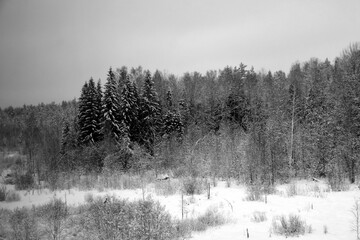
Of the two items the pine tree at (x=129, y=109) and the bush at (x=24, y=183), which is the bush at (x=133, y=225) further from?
the pine tree at (x=129, y=109)

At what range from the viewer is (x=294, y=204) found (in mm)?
11461

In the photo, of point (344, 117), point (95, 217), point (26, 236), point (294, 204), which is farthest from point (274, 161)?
point (26, 236)

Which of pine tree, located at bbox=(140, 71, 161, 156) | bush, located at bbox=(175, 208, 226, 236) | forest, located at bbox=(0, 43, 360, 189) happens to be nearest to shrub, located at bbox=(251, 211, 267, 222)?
bush, located at bbox=(175, 208, 226, 236)

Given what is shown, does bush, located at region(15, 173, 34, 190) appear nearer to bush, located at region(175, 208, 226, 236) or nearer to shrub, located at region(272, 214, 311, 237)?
bush, located at region(175, 208, 226, 236)

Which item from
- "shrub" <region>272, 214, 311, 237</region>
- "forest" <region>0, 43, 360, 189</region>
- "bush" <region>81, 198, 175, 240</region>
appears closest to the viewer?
"bush" <region>81, 198, 175, 240</region>

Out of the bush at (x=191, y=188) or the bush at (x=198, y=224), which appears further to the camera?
the bush at (x=191, y=188)

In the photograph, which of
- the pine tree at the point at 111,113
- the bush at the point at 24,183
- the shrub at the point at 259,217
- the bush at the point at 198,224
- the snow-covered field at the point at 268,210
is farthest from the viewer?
the pine tree at the point at 111,113

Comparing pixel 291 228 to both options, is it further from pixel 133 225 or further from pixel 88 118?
pixel 88 118

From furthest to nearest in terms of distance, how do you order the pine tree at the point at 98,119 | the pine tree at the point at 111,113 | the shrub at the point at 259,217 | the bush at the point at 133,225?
the pine tree at the point at 98,119
the pine tree at the point at 111,113
the shrub at the point at 259,217
the bush at the point at 133,225

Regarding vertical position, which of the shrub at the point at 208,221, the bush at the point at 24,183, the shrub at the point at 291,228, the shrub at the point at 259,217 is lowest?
the bush at the point at 24,183

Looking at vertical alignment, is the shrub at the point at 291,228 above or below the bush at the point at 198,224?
above

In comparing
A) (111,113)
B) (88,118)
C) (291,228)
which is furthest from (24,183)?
(291,228)

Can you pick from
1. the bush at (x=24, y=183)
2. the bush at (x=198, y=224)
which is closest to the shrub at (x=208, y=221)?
the bush at (x=198, y=224)

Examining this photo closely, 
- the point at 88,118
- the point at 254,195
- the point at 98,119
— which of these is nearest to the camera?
the point at 254,195
